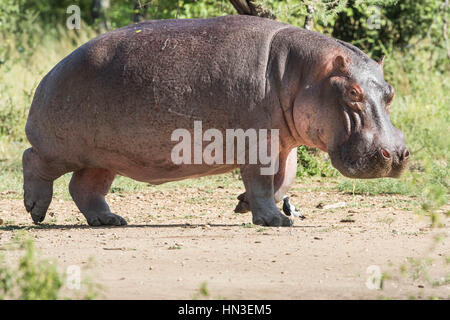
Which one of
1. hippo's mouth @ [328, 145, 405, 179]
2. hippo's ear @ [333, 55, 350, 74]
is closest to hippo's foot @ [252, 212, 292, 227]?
hippo's mouth @ [328, 145, 405, 179]

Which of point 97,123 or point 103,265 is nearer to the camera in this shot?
point 103,265

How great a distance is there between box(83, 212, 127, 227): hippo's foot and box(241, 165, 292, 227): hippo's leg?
1.14 metres

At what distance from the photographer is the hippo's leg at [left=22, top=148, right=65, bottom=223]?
6578 mm

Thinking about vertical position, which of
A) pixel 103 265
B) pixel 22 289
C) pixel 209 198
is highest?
pixel 22 289

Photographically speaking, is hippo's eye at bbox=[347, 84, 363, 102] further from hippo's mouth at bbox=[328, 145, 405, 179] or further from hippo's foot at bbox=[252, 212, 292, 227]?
hippo's foot at bbox=[252, 212, 292, 227]

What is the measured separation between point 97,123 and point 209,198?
203 centimetres

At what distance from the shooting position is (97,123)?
6.29 metres

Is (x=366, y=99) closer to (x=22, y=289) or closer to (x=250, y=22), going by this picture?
(x=250, y=22)

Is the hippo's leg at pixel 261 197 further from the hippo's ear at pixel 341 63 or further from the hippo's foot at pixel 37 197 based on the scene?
the hippo's foot at pixel 37 197

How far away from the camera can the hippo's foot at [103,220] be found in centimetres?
670

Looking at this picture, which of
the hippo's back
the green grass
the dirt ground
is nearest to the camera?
the dirt ground

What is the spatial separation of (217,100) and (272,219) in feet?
3.03
